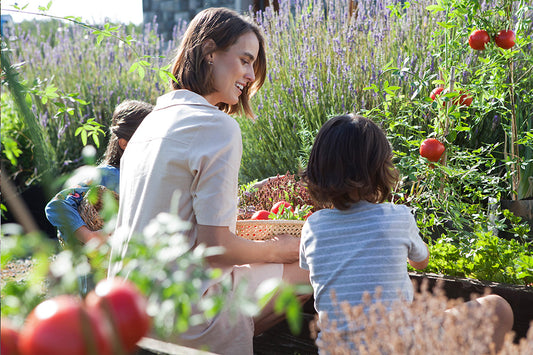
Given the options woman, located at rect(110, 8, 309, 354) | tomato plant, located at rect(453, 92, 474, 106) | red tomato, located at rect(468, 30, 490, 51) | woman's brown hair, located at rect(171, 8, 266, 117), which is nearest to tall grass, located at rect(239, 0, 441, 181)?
tomato plant, located at rect(453, 92, 474, 106)

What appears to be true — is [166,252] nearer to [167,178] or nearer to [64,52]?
[167,178]

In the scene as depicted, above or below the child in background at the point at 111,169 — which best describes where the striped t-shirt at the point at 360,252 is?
above

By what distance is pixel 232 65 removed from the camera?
2053mm

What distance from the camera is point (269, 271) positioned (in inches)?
77.2

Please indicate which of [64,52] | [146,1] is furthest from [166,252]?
[146,1]

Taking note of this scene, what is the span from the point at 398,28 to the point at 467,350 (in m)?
3.45

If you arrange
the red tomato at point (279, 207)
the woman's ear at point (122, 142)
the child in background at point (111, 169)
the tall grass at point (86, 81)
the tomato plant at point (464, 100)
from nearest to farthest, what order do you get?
the red tomato at point (279, 207) → the child in background at point (111, 169) → the tomato plant at point (464, 100) → the woman's ear at point (122, 142) → the tall grass at point (86, 81)

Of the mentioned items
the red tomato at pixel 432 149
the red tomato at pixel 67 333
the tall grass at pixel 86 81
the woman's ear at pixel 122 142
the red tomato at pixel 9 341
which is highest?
the red tomato at pixel 67 333

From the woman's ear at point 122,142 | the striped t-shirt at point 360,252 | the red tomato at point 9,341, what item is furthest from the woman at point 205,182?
the red tomato at point 9,341

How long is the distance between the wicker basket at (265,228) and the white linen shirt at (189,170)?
200 mm

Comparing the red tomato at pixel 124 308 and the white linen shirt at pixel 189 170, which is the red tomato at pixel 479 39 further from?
the red tomato at pixel 124 308

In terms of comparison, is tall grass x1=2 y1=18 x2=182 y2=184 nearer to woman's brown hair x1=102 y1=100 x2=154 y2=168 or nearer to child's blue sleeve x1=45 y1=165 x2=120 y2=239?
woman's brown hair x1=102 y1=100 x2=154 y2=168

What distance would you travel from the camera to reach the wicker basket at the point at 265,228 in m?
1.94

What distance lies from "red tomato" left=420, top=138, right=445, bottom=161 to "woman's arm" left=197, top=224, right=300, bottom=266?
0.82 metres
